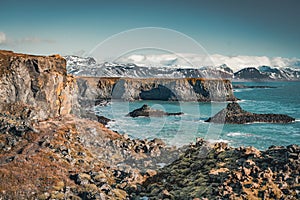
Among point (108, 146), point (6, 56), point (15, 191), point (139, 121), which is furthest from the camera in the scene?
point (139, 121)

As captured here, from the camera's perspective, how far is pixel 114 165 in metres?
23.4

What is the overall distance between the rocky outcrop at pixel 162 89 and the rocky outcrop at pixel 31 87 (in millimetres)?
59867

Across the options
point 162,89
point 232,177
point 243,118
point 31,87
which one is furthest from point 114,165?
point 162,89

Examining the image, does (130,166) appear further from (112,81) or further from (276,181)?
(112,81)

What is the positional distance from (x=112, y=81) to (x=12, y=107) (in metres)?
82.9

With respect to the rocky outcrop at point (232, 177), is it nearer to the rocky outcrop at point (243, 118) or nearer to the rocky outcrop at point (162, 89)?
the rocky outcrop at point (243, 118)

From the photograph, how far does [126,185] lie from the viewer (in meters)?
17.9

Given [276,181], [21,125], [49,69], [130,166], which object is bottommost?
[130,166]

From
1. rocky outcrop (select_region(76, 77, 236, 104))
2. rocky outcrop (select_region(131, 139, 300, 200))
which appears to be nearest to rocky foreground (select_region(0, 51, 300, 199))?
rocky outcrop (select_region(131, 139, 300, 200))

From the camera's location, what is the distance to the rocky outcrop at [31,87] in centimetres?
2947

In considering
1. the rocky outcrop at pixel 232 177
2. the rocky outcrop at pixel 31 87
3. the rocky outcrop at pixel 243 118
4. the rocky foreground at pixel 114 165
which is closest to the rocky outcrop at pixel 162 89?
the rocky outcrop at pixel 243 118

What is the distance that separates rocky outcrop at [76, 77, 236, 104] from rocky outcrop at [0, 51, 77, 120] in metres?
59.9

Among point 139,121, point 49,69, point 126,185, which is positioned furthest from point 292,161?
point 139,121

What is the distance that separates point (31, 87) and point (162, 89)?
74150mm
